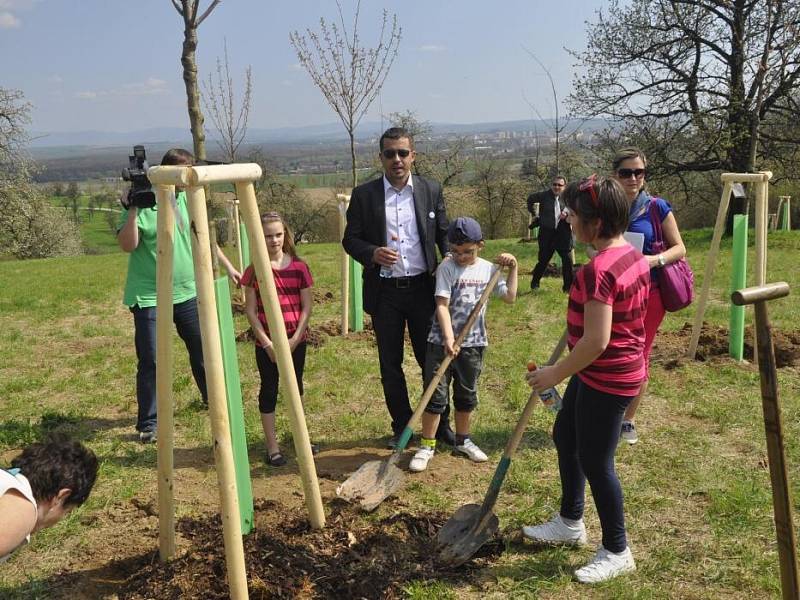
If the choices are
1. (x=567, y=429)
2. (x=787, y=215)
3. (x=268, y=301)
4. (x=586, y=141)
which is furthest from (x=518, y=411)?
(x=787, y=215)

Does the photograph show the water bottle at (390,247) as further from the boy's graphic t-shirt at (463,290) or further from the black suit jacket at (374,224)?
the boy's graphic t-shirt at (463,290)

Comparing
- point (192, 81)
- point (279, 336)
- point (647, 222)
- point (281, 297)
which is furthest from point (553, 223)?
point (279, 336)

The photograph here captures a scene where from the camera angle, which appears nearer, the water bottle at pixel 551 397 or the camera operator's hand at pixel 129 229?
the water bottle at pixel 551 397

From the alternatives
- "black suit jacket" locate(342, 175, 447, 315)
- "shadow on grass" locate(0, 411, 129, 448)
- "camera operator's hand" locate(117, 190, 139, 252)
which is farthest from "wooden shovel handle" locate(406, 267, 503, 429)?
"shadow on grass" locate(0, 411, 129, 448)

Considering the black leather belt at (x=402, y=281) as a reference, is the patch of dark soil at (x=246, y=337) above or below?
below

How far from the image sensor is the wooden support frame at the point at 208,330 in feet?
7.86

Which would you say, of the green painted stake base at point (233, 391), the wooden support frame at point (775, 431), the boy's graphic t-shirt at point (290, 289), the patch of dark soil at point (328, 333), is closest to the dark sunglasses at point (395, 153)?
the boy's graphic t-shirt at point (290, 289)

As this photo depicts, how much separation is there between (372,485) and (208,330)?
68.3 inches

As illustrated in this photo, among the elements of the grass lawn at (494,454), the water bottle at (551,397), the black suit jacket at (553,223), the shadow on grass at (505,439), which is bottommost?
the shadow on grass at (505,439)

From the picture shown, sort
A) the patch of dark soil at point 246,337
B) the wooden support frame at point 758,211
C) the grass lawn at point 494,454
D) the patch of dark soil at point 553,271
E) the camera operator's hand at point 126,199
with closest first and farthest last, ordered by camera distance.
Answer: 1. the grass lawn at point 494,454
2. the camera operator's hand at point 126,199
3. the wooden support frame at point 758,211
4. the patch of dark soil at point 246,337
5. the patch of dark soil at point 553,271

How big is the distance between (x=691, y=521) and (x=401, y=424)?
1935 mm

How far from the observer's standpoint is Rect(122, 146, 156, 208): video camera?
3.60 meters

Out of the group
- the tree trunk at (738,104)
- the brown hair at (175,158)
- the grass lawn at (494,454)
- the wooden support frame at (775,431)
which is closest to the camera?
the wooden support frame at (775,431)

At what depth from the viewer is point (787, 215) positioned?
17.5 metres
